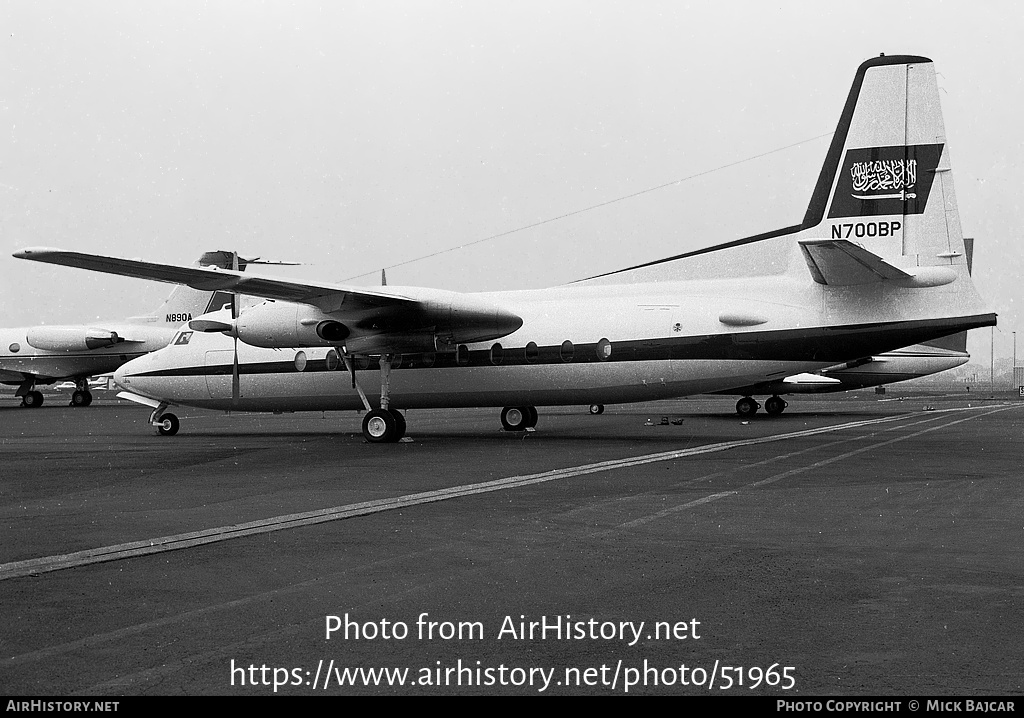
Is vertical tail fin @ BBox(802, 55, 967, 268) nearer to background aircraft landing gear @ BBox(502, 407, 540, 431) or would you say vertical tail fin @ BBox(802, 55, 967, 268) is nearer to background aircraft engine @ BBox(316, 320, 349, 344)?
background aircraft landing gear @ BBox(502, 407, 540, 431)

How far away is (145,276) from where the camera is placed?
57.1 feet

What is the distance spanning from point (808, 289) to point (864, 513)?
9.78 meters

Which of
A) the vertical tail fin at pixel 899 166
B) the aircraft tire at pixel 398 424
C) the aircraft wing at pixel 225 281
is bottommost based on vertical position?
the aircraft tire at pixel 398 424

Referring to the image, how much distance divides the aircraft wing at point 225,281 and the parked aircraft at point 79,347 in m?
31.7

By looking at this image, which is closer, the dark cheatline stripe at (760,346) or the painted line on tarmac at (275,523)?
the painted line on tarmac at (275,523)

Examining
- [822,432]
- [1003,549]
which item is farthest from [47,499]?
[822,432]

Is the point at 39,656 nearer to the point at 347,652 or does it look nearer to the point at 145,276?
the point at 347,652

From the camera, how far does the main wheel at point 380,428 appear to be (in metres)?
19.8

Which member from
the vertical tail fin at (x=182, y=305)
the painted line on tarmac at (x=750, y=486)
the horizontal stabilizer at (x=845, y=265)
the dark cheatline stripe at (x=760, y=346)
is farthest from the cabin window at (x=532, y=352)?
the vertical tail fin at (x=182, y=305)

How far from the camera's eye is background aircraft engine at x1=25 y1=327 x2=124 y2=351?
4894 cm

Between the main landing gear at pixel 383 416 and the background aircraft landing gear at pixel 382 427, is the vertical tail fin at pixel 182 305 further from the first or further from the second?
the background aircraft landing gear at pixel 382 427

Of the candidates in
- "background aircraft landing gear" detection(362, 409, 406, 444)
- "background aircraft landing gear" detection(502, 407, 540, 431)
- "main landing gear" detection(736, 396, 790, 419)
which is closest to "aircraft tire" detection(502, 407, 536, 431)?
"background aircraft landing gear" detection(502, 407, 540, 431)

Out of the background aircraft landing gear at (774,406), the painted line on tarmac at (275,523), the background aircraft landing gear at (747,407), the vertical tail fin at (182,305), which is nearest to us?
the painted line on tarmac at (275,523)
